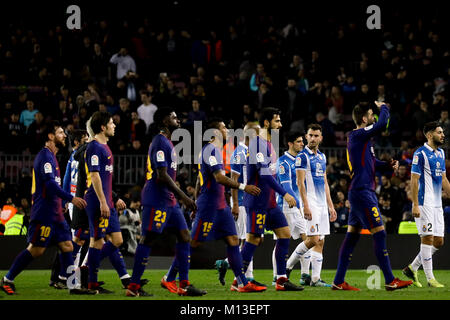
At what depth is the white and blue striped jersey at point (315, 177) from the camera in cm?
1204

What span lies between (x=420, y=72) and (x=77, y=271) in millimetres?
14168

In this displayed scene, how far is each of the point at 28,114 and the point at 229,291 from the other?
40.8 feet

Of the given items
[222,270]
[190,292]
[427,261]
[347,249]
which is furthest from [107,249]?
[427,261]

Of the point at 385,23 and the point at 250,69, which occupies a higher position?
the point at 385,23

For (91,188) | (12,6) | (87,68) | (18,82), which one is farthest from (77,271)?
(12,6)

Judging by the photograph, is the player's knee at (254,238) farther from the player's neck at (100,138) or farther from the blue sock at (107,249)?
the player's neck at (100,138)

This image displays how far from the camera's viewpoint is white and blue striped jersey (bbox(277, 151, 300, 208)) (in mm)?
12391

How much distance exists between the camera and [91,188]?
1002 cm

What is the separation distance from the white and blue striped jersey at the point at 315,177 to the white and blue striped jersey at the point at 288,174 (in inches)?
14.3

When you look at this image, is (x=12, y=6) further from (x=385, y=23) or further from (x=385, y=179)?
(x=385, y=179)

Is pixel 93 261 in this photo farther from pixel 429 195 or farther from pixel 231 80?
pixel 231 80

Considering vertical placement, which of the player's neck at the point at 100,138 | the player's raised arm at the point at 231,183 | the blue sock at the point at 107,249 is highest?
the player's neck at the point at 100,138

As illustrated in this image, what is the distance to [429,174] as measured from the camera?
11812 mm

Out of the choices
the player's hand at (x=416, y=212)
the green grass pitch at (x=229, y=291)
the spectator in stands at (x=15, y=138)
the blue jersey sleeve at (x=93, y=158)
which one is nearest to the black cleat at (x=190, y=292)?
the green grass pitch at (x=229, y=291)
